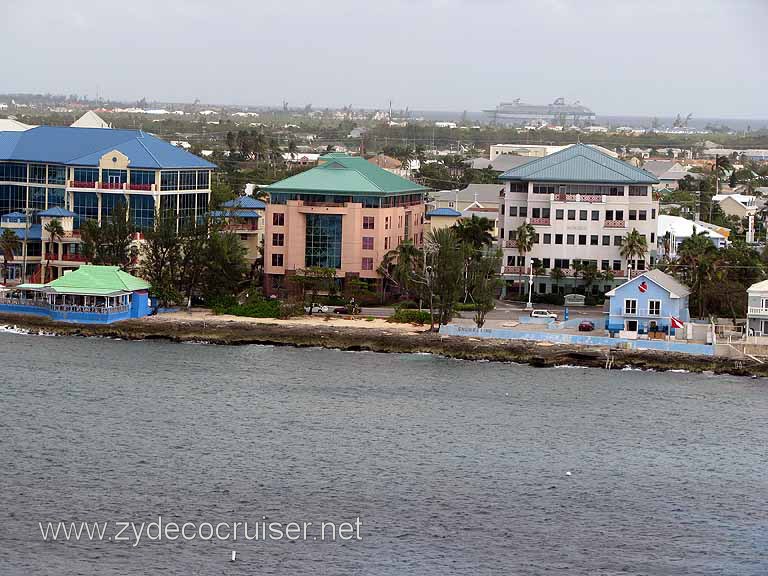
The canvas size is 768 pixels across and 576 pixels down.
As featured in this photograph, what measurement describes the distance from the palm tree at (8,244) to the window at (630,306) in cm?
2419

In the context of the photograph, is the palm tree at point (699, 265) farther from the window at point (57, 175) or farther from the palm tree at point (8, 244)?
the palm tree at point (8, 244)

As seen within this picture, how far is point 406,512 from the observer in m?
32.1

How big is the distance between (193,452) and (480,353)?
625 inches

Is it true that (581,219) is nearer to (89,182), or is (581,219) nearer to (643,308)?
(643,308)

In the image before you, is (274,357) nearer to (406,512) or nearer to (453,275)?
(453,275)

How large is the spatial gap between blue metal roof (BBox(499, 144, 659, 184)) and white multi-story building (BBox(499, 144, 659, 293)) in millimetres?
39

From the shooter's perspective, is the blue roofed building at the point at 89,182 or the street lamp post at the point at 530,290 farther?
the blue roofed building at the point at 89,182

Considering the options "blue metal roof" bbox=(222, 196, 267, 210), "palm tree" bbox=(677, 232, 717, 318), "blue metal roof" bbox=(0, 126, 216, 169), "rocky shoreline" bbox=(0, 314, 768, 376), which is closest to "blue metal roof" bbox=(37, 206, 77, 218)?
"blue metal roof" bbox=(0, 126, 216, 169)

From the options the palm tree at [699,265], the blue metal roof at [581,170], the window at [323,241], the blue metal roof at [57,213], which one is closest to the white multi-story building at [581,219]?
the blue metal roof at [581,170]

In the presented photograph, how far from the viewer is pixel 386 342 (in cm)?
5181

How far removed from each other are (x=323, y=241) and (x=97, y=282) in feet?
30.4

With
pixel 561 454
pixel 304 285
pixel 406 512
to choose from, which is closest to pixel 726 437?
pixel 561 454

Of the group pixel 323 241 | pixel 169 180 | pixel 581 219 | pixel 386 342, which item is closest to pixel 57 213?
pixel 169 180

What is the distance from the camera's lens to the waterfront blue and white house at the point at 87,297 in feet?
180
